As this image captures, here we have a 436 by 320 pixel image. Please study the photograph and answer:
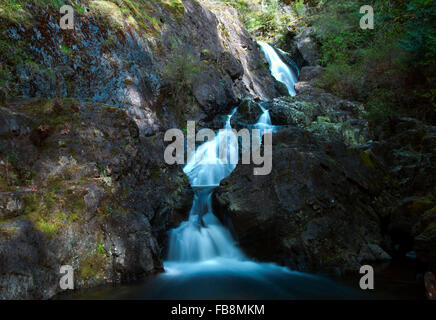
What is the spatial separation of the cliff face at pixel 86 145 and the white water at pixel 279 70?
10742 mm

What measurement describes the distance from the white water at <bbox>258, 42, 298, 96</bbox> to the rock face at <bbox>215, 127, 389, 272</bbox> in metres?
13.2

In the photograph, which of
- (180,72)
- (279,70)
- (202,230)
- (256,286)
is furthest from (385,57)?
(256,286)

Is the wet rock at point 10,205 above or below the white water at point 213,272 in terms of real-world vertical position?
above

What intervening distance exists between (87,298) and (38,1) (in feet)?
24.1

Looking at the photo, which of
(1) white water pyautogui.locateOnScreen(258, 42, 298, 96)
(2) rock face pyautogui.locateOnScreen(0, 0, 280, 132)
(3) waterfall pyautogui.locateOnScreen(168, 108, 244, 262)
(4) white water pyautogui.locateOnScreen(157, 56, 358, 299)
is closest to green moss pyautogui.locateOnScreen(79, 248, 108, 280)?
(4) white water pyautogui.locateOnScreen(157, 56, 358, 299)

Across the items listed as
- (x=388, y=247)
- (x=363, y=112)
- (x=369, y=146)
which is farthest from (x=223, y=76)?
(x=388, y=247)

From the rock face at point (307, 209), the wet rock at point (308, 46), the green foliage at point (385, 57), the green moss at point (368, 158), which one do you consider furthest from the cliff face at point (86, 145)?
the wet rock at point (308, 46)

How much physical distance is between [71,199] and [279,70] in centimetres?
1967

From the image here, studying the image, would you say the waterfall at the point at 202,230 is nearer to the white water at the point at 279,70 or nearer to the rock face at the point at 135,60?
the rock face at the point at 135,60

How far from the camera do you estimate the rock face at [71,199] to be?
3475 millimetres

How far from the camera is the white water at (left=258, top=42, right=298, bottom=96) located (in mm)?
19855

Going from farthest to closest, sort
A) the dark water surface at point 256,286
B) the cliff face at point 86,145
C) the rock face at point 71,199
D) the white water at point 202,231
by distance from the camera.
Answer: the white water at point 202,231
the dark water surface at point 256,286
the cliff face at point 86,145
the rock face at point 71,199

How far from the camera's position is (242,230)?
6020 millimetres

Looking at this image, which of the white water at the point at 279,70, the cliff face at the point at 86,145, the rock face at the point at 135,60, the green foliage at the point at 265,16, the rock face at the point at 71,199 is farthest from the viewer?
the green foliage at the point at 265,16
